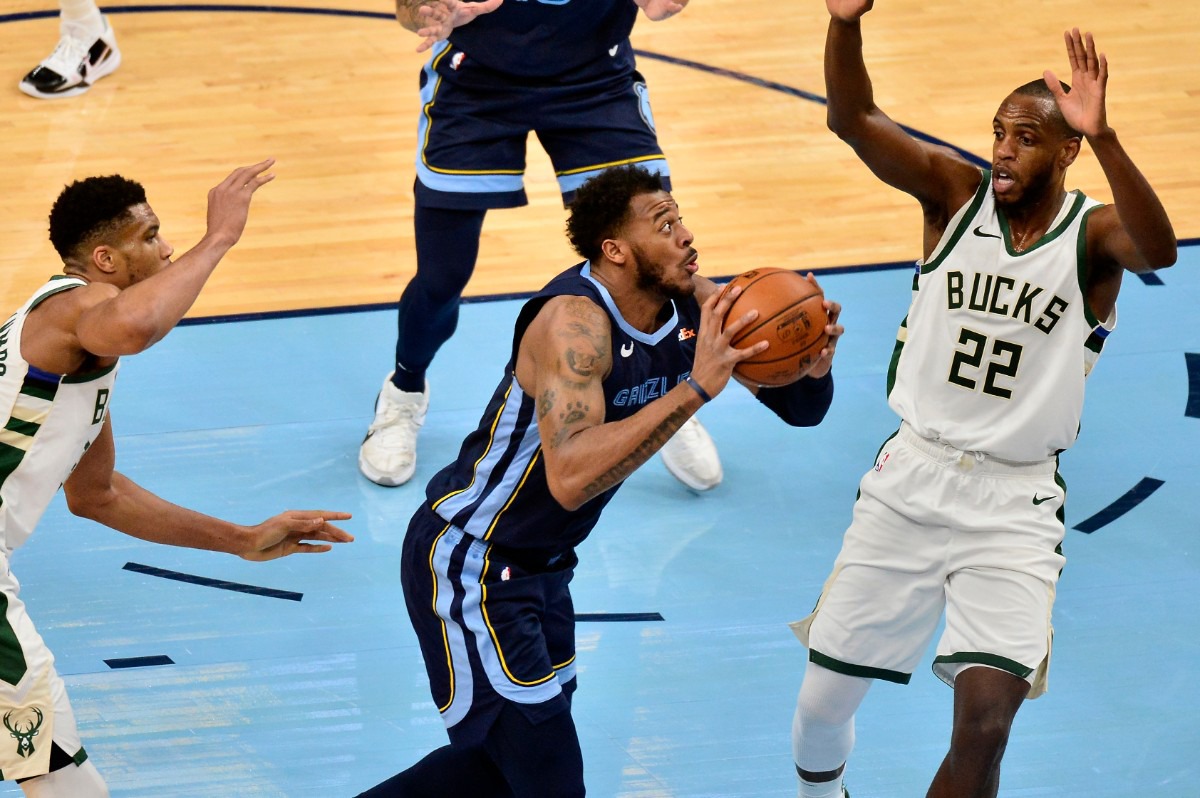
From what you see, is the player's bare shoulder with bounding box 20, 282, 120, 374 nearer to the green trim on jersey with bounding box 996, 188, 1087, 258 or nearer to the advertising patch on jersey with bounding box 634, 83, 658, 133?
the green trim on jersey with bounding box 996, 188, 1087, 258

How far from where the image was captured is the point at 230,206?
3828 millimetres

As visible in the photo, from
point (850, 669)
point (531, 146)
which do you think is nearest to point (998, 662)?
point (850, 669)

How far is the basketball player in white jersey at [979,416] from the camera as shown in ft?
12.6

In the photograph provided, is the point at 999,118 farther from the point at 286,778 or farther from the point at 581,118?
the point at 286,778

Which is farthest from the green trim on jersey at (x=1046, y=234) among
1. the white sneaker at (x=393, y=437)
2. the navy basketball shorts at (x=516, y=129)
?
the white sneaker at (x=393, y=437)

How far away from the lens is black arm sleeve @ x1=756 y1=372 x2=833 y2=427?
4000 mm

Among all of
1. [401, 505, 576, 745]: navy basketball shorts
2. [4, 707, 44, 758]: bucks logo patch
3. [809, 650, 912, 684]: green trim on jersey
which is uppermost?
[401, 505, 576, 745]: navy basketball shorts

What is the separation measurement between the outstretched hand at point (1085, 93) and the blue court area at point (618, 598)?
1878 mm

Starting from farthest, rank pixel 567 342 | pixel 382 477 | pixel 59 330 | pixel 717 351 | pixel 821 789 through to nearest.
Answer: pixel 382 477
pixel 821 789
pixel 59 330
pixel 567 342
pixel 717 351

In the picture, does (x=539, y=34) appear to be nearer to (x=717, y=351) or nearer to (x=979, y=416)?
(x=979, y=416)

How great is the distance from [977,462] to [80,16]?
738 centimetres

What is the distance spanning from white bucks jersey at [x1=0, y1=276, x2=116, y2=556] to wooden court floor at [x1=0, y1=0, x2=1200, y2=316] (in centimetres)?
356

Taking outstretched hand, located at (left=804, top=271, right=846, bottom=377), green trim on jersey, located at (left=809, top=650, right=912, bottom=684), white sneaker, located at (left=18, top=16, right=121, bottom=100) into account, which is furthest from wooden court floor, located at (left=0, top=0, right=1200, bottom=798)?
outstretched hand, located at (left=804, top=271, right=846, bottom=377)

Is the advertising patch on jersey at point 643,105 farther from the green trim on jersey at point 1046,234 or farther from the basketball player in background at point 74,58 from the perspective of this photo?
the basketball player in background at point 74,58
